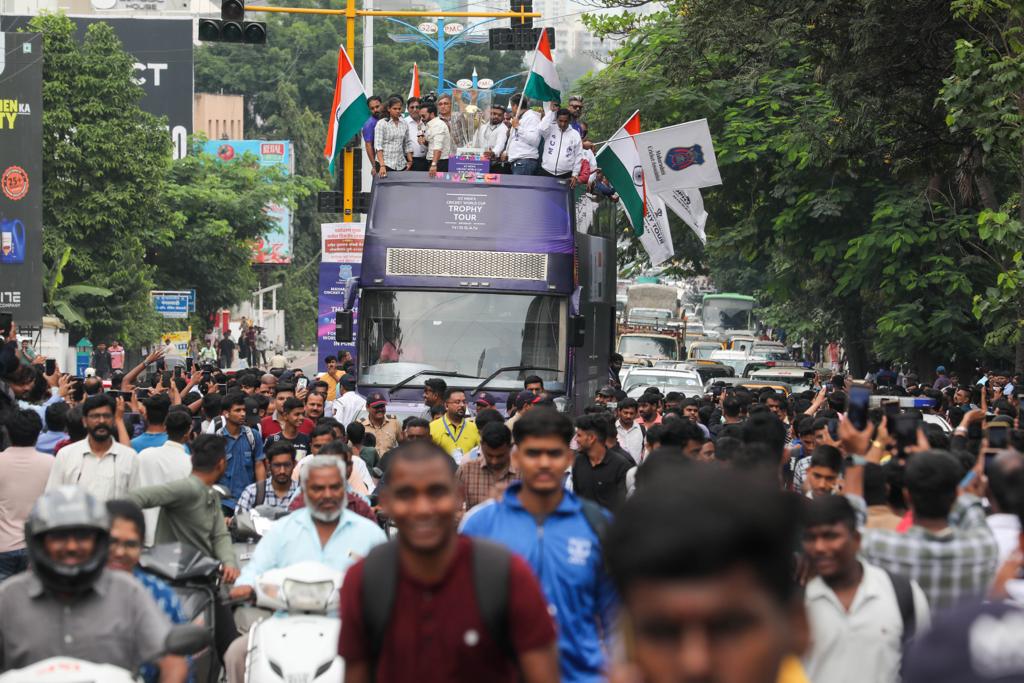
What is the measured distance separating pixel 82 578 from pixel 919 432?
3.69 meters

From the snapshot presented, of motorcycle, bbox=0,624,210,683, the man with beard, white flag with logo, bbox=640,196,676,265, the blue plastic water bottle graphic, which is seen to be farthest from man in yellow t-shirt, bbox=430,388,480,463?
the blue plastic water bottle graphic

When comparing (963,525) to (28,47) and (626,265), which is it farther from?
(626,265)

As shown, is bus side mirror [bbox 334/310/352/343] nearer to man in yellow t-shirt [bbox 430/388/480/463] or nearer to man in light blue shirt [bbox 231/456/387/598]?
man in yellow t-shirt [bbox 430/388/480/463]

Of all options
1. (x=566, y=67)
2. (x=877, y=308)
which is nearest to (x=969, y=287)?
(x=877, y=308)

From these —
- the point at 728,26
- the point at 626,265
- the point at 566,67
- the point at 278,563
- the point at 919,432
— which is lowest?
the point at 278,563

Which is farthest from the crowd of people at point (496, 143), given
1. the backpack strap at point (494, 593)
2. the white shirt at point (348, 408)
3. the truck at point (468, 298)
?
the backpack strap at point (494, 593)

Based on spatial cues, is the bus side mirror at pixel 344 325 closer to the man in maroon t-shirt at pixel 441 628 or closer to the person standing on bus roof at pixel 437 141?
the person standing on bus roof at pixel 437 141

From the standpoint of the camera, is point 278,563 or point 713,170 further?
point 713,170

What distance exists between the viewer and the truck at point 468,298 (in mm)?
18500

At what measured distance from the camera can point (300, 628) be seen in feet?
22.6

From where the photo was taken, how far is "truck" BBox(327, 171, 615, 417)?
60.7 feet

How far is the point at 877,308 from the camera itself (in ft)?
109

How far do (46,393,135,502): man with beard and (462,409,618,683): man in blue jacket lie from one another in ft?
14.0

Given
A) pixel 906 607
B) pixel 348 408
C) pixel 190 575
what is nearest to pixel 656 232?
pixel 348 408
